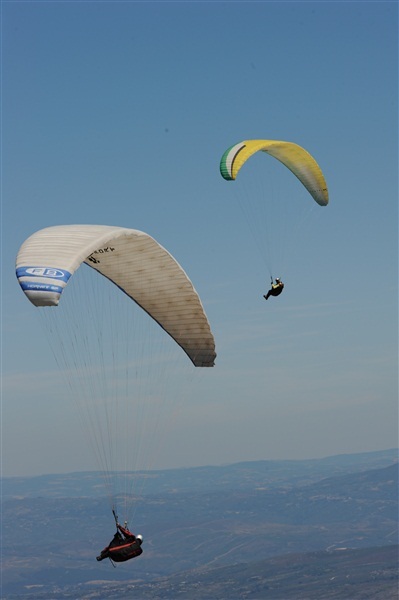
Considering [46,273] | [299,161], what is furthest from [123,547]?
[299,161]

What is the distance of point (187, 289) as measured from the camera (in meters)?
49.5

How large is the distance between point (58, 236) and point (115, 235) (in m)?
3.12

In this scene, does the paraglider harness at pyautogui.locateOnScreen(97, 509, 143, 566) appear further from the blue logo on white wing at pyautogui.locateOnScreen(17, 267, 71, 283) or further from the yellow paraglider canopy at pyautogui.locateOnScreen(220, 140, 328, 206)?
the yellow paraglider canopy at pyautogui.locateOnScreen(220, 140, 328, 206)

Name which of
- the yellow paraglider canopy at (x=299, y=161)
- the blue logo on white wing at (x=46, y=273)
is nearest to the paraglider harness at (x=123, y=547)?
the blue logo on white wing at (x=46, y=273)

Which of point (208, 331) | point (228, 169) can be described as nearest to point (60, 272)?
point (208, 331)

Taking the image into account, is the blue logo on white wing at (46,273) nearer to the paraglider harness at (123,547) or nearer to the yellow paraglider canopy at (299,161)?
the paraglider harness at (123,547)

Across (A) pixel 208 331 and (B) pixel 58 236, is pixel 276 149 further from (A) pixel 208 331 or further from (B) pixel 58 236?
(B) pixel 58 236

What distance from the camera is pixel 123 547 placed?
143ft

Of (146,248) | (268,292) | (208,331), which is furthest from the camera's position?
(268,292)

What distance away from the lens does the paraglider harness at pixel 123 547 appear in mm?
43188

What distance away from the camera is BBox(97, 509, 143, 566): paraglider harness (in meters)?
43.2

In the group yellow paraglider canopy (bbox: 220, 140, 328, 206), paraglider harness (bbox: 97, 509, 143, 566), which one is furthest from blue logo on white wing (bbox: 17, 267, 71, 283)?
yellow paraglider canopy (bbox: 220, 140, 328, 206)

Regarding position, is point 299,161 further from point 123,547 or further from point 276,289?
point 123,547

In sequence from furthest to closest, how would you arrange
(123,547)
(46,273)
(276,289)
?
(276,289)
(123,547)
(46,273)
